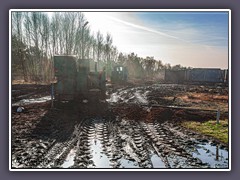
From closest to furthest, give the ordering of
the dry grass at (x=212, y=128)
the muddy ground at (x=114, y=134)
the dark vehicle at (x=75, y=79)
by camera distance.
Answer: the muddy ground at (x=114, y=134) → the dry grass at (x=212, y=128) → the dark vehicle at (x=75, y=79)

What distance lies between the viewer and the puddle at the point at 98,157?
3.44 m

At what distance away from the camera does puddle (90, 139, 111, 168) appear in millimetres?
3443

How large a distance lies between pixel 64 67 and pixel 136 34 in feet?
7.05

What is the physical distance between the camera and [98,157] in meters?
3.57

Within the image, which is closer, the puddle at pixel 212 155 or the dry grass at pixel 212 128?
the puddle at pixel 212 155

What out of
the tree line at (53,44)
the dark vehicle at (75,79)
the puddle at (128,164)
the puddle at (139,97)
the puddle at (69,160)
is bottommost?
the puddle at (128,164)

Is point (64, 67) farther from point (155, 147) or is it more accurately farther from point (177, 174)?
point (177, 174)

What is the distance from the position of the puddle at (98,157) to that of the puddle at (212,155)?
4.52ft

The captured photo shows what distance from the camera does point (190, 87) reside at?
581 centimetres

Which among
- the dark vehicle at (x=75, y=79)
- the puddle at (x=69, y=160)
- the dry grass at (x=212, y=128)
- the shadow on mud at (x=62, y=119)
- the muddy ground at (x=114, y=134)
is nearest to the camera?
the puddle at (x=69, y=160)

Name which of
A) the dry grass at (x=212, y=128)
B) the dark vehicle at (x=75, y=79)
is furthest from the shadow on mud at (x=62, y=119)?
the dry grass at (x=212, y=128)

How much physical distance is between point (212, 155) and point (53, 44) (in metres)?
3.42

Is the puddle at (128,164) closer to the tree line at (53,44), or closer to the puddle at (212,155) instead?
the puddle at (212,155)
